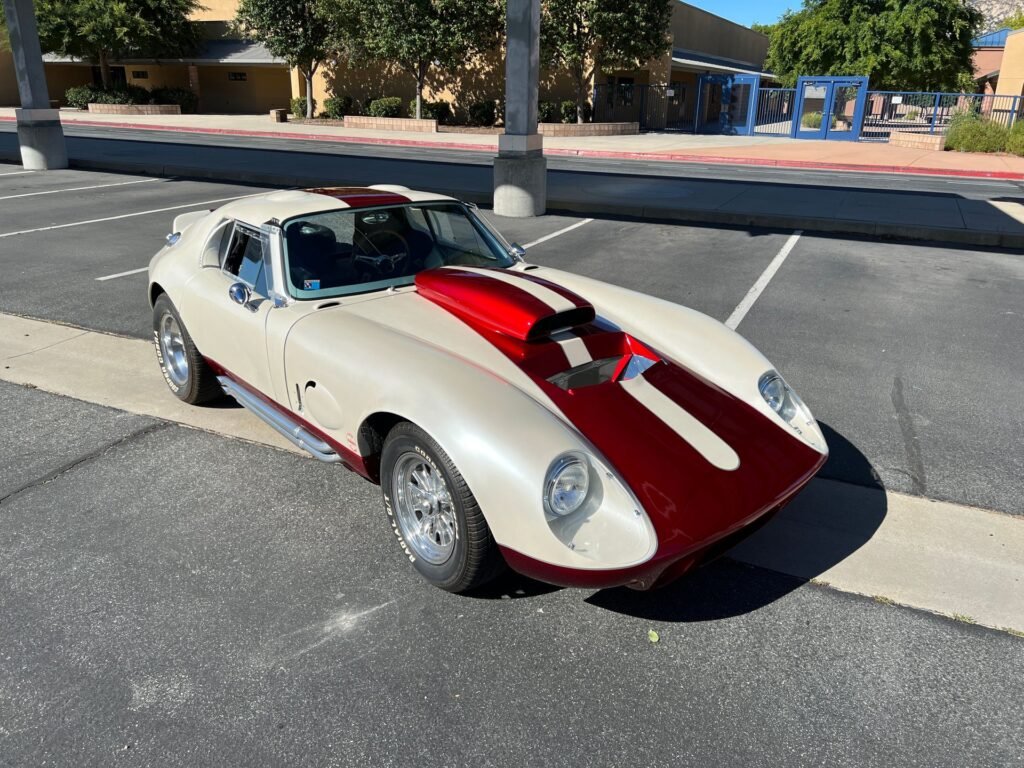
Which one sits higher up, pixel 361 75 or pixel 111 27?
pixel 111 27

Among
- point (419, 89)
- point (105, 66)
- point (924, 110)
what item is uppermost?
point (105, 66)

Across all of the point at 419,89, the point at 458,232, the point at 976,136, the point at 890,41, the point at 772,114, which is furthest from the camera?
the point at 890,41

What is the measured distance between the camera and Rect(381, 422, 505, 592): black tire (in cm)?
303

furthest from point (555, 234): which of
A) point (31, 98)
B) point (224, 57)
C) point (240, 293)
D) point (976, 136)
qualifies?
point (224, 57)

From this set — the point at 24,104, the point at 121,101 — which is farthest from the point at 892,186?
the point at 121,101

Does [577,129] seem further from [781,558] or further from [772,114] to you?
[781,558]

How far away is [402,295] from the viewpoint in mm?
4215

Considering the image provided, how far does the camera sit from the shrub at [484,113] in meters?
34.3

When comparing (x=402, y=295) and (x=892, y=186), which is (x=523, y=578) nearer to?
(x=402, y=295)

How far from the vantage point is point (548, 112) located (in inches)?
1318

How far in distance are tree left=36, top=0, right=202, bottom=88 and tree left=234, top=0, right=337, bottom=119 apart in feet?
22.2

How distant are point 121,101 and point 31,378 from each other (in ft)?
144

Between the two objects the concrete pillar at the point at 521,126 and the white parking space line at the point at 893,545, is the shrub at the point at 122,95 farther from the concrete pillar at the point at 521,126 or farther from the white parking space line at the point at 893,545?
the white parking space line at the point at 893,545

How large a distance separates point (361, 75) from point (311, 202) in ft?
121
